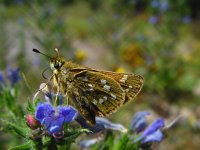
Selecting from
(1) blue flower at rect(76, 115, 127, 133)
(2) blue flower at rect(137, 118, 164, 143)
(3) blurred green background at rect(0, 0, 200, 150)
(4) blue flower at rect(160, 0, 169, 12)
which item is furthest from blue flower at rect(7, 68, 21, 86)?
(4) blue flower at rect(160, 0, 169, 12)

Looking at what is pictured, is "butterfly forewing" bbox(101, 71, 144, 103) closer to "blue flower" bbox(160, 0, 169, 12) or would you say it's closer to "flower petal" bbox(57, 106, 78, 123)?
"flower petal" bbox(57, 106, 78, 123)

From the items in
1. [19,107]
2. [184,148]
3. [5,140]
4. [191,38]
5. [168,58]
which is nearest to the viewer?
[19,107]

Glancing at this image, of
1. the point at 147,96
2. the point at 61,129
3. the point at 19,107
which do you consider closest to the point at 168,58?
the point at 147,96

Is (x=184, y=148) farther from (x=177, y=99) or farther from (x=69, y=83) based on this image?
(x=69, y=83)

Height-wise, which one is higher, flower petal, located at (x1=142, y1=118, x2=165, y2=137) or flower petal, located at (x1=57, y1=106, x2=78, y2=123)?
flower petal, located at (x1=57, y1=106, x2=78, y2=123)

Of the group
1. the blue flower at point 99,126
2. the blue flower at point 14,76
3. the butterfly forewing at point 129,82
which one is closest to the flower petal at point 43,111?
the blue flower at point 99,126

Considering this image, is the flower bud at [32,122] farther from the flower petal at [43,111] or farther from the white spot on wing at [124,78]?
the white spot on wing at [124,78]

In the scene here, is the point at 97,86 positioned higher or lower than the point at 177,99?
higher
